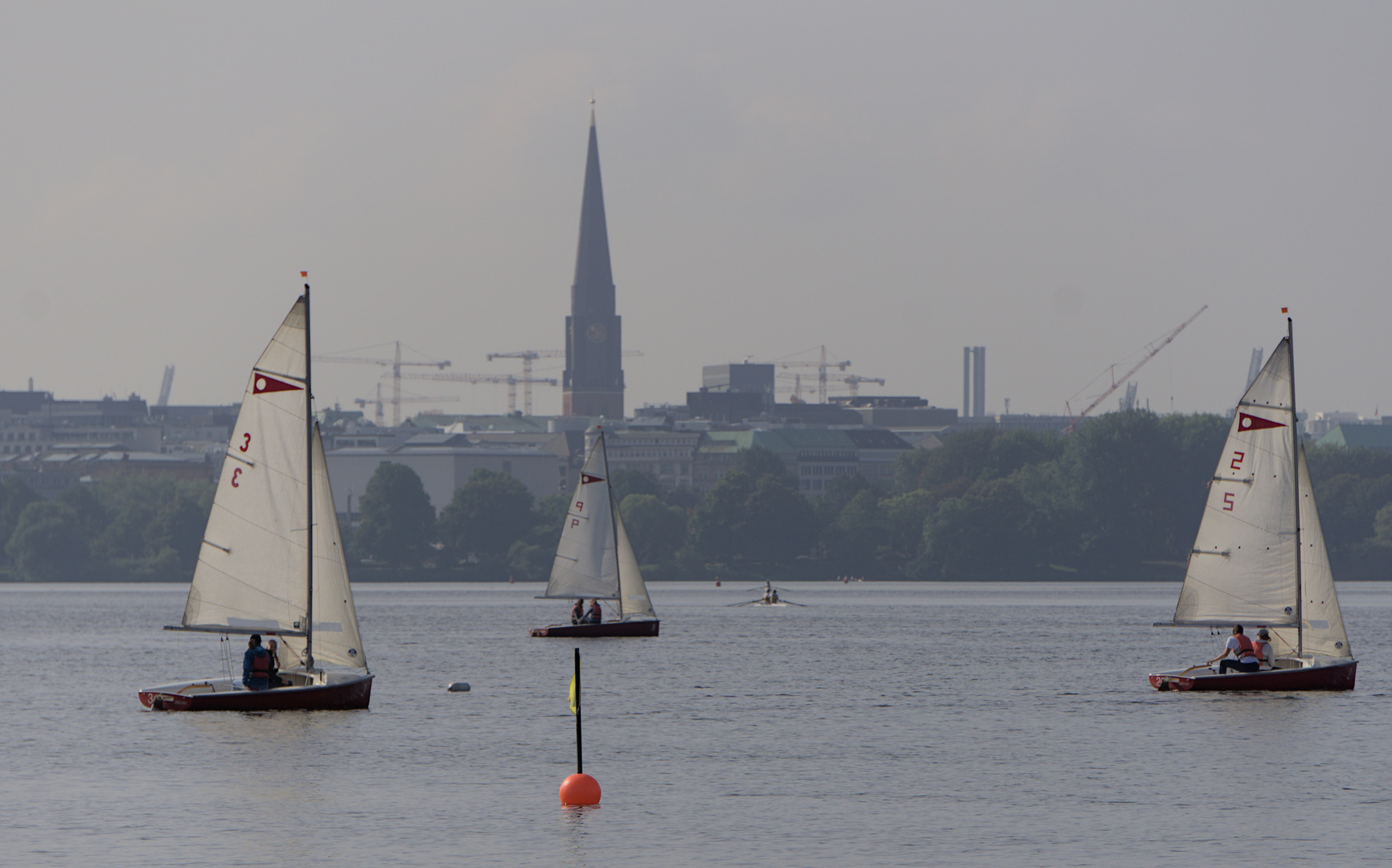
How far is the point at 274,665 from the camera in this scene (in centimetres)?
6656

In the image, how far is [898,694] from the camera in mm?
85750

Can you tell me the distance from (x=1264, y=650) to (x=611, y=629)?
48.3 m

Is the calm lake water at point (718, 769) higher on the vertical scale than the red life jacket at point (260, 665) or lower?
lower

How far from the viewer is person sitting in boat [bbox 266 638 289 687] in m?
66.3

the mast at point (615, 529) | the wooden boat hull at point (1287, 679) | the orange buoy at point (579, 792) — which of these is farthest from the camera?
the mast at point (615, 529)

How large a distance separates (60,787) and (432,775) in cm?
920

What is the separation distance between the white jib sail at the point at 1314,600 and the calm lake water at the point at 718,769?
6.87 ft

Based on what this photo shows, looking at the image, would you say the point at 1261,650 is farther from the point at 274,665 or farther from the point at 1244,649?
the point at 274,665

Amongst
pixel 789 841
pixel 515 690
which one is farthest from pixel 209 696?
pixel 789 841

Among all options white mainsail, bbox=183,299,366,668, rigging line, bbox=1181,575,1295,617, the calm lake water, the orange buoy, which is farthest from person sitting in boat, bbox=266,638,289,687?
→ rigging line, bbox=1181,575,1295,617

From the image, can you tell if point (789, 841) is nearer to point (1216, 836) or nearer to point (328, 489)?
point (1216, 836)

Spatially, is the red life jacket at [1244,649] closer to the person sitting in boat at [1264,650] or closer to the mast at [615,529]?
the person sitting in boat at [1264,650]

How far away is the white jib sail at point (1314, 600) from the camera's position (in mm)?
73375

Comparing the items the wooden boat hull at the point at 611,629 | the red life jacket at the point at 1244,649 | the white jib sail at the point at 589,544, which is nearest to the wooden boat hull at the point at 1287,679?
the red life jacket at the point at 1244,649
